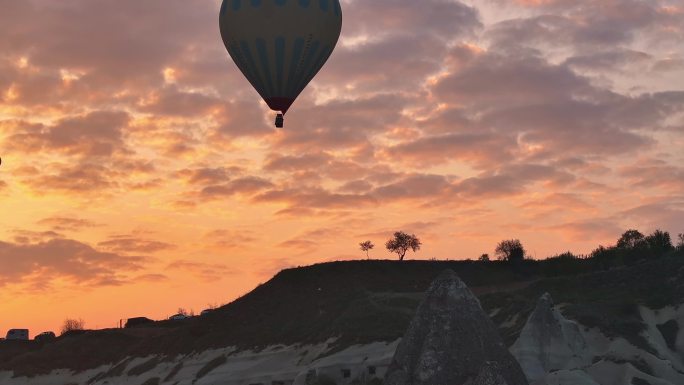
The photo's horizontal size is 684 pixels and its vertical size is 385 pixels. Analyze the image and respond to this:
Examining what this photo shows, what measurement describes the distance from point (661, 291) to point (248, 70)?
47.4 m

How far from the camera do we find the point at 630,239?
148m

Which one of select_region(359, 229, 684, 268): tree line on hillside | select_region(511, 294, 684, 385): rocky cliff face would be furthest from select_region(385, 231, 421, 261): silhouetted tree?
select_region(511, 294, 684, 385): rocky cliff face

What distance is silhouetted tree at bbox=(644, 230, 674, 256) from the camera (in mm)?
129375

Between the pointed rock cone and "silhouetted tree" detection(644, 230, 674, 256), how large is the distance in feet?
294

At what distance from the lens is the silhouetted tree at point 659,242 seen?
424 ft

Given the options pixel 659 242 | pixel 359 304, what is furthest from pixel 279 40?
pixel 659 242

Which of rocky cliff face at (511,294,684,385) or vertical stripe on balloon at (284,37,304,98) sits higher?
vertical stripe on balloon at (284,37,304,98)

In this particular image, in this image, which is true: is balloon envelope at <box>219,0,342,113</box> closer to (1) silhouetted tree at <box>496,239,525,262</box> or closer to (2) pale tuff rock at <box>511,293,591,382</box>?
(2) pale tuff rock at <box>511,293,591,382</box>

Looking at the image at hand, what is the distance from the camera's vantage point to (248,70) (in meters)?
67.8

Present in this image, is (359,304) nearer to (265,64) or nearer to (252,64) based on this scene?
(252,64)

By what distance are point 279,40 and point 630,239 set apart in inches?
3701

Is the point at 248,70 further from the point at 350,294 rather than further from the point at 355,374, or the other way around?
the point at 350,294

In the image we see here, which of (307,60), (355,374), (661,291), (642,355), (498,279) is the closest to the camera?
(307,60)

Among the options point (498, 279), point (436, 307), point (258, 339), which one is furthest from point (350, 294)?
point (436, 307)
